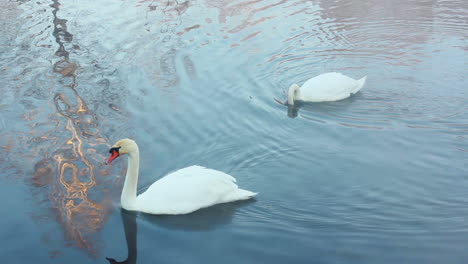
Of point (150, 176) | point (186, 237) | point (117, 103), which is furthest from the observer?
point (117, 103)

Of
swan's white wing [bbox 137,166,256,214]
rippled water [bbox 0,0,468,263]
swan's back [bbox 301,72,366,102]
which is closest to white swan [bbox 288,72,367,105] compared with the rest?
swan's back [bbox 301,72,366,102]

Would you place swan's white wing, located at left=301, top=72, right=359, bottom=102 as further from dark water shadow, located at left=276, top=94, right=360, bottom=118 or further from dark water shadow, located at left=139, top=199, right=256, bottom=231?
dark water shadow, located at left=139, top=199, right=256, bottom=231

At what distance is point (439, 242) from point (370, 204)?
0.90 m

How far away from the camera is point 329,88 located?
8914mm

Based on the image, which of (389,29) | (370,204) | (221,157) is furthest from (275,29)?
(370,204)

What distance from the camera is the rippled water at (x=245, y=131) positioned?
575 centimetres

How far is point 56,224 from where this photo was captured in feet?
19.9

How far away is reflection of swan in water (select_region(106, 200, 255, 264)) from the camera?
5953 millimetres

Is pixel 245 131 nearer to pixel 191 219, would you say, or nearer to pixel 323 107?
pixel 323 107

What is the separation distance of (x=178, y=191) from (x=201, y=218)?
1.26 feet

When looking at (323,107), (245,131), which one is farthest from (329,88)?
(245,131)

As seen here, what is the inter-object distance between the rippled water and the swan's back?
15 cm

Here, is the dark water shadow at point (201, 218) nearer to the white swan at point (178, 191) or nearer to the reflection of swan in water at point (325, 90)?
the white swan at point (178, 191)

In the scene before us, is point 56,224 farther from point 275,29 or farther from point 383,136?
point 275,29
